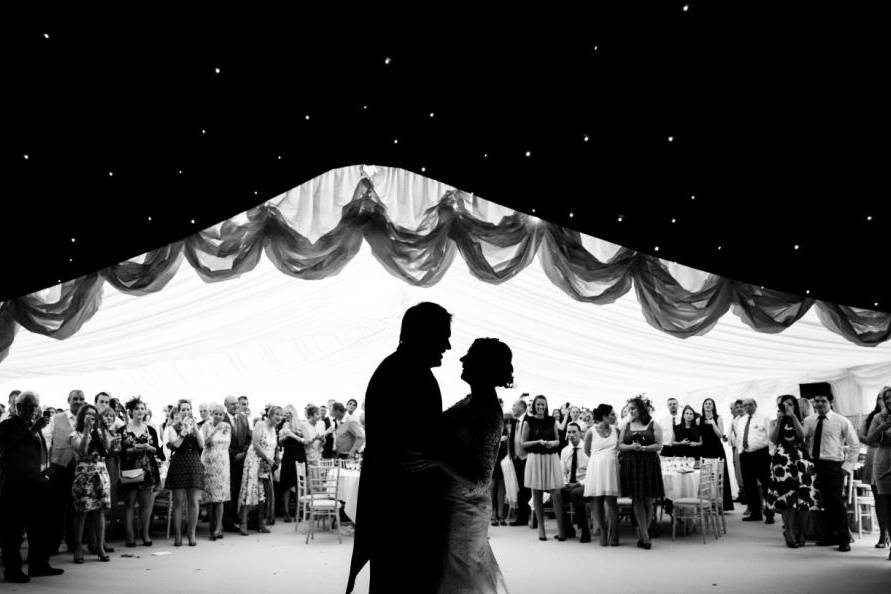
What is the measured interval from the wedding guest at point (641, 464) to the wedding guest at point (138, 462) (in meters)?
5.17

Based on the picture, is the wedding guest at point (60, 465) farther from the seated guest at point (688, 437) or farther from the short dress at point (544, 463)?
the seated guest at point (688, 437)

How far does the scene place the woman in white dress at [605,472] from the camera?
7.97m

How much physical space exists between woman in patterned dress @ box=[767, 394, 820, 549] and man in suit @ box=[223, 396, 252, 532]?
6241 mm

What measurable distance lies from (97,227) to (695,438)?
26.4ft

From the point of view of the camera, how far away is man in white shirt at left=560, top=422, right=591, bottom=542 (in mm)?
8455

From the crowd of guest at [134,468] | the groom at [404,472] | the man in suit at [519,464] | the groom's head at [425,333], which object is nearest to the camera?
the groom at [404,472]

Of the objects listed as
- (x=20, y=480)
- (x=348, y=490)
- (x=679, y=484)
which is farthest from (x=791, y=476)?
(x=20, y=480)

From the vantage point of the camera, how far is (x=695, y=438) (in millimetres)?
9766

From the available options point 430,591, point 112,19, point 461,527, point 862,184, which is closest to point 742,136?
point 862,184

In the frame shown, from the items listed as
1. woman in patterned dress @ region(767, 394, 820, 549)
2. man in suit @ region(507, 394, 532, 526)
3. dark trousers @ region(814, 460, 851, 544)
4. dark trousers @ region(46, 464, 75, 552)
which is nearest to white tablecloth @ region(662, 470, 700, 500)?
woman in patterned dress @ region(767, 394, 820, 549)

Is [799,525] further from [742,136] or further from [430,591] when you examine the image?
[430,591]

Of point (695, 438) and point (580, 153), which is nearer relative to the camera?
point (580, 153)

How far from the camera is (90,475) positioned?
6918 millimetres

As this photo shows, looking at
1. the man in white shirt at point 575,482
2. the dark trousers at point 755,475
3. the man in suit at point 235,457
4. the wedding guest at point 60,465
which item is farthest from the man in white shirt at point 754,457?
the wedding guest at point 60,465
